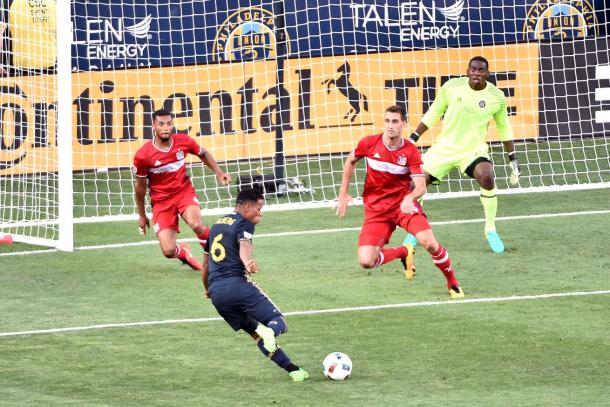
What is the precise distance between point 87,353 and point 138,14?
1648cm

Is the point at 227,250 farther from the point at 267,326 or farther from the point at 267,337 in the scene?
the point at 267,337

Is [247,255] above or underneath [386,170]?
underneath

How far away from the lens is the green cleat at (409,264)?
1471 cm

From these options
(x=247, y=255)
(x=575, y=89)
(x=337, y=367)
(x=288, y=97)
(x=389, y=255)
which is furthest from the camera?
(x=575, y=89)

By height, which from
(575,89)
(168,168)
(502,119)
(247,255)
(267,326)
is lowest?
(267,326)

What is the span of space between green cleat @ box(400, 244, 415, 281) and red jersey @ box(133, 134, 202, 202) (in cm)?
255

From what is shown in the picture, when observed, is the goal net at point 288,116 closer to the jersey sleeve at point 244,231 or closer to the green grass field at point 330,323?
the green grass field at point 330,323

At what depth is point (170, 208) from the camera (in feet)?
50.0

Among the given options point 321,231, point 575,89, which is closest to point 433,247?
point 321,231

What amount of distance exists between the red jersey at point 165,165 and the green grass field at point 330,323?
1055 mm

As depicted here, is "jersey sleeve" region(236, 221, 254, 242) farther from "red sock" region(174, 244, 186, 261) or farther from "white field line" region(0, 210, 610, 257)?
"white field line" region(0, 210, 610, 257)

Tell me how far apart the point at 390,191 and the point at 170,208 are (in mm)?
2675

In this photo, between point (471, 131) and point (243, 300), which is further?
point (471, 131)

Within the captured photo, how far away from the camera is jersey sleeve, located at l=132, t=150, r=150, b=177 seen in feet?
49.2
